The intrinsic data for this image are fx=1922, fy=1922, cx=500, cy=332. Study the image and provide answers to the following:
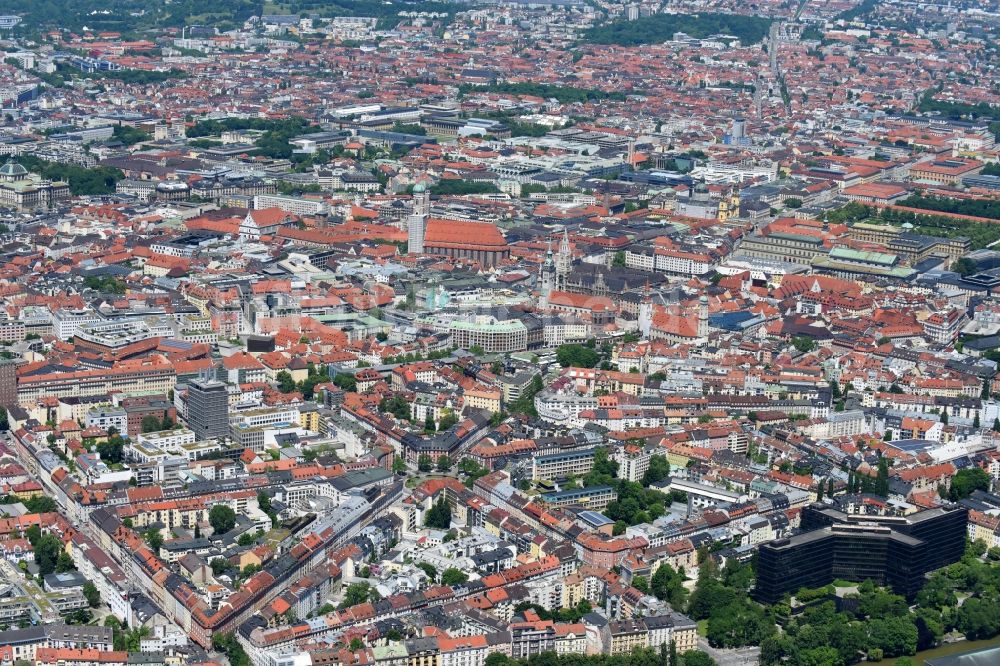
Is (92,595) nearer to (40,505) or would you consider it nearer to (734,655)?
(40,505)

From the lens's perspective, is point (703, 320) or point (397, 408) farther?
point (703, 320)

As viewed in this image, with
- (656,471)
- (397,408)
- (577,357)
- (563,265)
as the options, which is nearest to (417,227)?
(563,265)

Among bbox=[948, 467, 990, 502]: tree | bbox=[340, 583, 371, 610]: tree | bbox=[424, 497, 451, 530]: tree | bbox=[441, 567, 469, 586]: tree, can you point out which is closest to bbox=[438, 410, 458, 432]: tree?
bbox=[424, 497, 451, 530]: tree

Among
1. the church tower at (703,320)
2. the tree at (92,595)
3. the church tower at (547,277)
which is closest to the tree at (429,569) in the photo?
the tree at (92,595)

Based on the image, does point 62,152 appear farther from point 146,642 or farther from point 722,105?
point 146,642

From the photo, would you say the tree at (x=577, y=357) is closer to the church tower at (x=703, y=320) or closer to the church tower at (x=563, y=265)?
the church tower at (x=703, y=320)

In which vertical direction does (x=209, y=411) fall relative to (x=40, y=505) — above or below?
above

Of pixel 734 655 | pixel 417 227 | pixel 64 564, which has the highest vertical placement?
pixel 417 227
